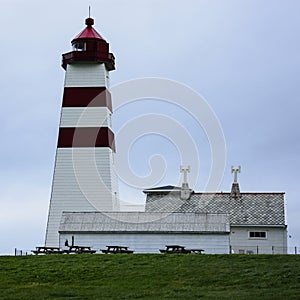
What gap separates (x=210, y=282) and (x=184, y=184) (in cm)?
1886

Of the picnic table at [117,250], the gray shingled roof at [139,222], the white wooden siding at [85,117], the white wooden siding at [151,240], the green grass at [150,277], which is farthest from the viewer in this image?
the white wooden siding at [85,117]

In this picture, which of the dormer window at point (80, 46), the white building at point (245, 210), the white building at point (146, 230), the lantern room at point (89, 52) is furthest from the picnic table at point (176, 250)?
the dormer window at point (80, 46)

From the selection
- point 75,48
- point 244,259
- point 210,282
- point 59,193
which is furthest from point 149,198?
point 210,282

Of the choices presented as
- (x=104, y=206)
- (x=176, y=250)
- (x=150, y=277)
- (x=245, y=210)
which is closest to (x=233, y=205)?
(x=245, y=210)

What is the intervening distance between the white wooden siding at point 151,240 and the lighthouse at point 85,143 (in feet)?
5.04

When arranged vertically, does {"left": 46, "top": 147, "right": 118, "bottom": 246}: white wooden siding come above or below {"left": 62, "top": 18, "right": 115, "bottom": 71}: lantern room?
below

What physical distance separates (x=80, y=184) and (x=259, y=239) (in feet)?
30.4

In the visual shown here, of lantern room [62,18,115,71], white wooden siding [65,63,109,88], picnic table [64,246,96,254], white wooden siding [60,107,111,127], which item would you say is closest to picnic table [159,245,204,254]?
picnic table [64,246,96,254]

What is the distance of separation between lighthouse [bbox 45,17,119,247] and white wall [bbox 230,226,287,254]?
6204mm

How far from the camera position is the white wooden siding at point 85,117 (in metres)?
41.9

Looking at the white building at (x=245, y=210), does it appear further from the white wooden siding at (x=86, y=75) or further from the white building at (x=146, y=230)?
the white wooden siding at (x=86, y=75)

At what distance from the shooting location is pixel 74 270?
2934cm

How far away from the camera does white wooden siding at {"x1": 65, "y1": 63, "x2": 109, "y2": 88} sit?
42.6 m

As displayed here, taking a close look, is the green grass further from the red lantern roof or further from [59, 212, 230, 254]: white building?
the red lantern roof
